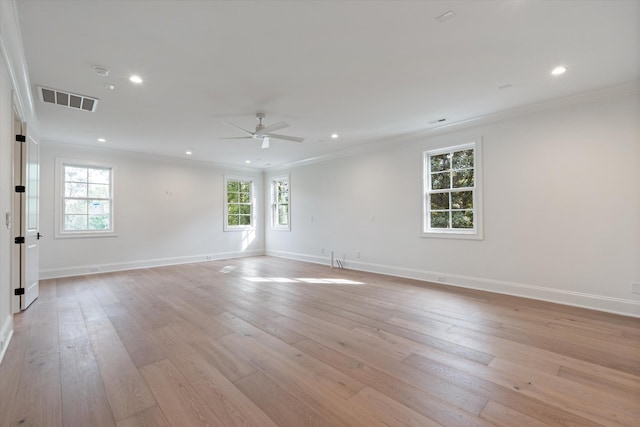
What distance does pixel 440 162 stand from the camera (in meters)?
5.11

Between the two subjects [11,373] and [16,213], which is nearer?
[11,373]

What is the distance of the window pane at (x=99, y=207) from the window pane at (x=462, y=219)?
6994 millimetres

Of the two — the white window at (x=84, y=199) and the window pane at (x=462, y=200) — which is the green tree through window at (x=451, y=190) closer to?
the window pane at (x=462, y=200)

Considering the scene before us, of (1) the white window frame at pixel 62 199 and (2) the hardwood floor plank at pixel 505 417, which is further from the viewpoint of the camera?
(1) the white window frame at pixel 62 199

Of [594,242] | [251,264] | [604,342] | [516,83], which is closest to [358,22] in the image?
[516,83]

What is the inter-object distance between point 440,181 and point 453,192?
12.7 inches

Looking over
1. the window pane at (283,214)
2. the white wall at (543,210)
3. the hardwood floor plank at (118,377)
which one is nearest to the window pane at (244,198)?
the window pane at (283,214)

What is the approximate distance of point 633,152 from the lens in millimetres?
3363

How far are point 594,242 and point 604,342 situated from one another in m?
1.49

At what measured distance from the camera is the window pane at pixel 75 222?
5808 mm

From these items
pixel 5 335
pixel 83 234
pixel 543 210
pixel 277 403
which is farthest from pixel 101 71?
pixel 543 210

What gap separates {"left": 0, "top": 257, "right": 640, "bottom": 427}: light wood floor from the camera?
5.66ft

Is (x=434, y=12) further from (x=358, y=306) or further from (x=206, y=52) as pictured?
(x=358, y=306)

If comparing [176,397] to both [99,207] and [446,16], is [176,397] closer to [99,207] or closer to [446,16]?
[446,16]
